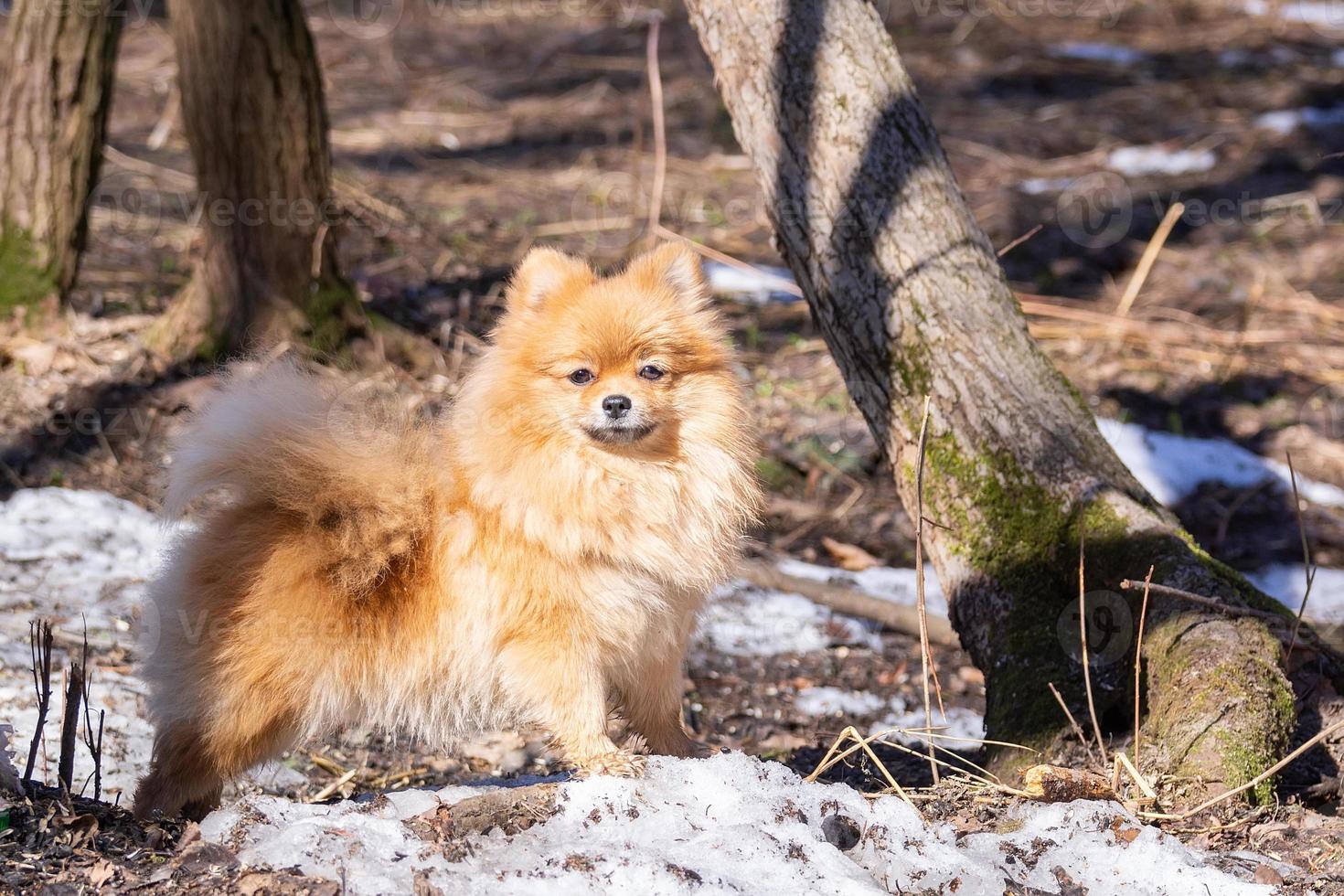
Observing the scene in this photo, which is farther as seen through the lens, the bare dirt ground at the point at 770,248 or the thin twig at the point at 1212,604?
the bare dirt ground at the point at 770,248

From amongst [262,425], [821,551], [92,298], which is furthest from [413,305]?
[262,425]

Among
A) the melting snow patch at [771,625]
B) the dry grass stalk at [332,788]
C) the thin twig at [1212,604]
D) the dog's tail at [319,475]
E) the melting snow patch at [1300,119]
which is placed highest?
the melting snow patch at [1300,119]

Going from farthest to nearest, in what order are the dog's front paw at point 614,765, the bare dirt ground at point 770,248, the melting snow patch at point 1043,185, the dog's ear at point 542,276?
the melting snow patch at point 1043,185
the bare dirt ground at point 770,248
the dog's ear at point 542,276
the dog's front paw at point 614,765

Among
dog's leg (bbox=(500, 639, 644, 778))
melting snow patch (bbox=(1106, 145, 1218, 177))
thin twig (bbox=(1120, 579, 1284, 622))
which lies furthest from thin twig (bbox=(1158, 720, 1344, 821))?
melting snow patch (bbox=(1106, 145, 1218, 177))

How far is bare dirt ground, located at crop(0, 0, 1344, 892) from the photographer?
17.3 feet

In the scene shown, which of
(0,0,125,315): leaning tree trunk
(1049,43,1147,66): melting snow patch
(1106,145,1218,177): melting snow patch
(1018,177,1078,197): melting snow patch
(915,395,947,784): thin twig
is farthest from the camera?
(1049,43,1147,66): melting snow patch

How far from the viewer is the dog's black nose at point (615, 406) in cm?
330

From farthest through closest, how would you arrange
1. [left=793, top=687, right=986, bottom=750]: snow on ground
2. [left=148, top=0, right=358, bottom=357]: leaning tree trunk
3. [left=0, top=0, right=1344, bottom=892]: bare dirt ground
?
1. [left=148, top=0, right=358, bottom=357]: leaning tree trunk
2. [left=0, top=0, right=1344, bottom=892]: bare dirt ground
3. [left=793, top=687, right=986, bottom=750]: snow on ground

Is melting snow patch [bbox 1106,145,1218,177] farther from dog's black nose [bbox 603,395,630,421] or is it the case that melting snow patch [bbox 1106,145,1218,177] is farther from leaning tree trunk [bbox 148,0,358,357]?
dog's black nose [bbox 603,395,630,421]

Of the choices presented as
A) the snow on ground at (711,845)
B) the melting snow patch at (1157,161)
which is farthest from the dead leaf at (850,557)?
the melting snow patch at (1157,161)

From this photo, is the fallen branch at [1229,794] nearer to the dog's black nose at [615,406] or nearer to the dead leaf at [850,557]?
the dog's black nose at [615,406]

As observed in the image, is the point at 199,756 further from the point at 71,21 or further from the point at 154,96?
the point at 154,96

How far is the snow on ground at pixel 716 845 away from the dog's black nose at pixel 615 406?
3.02ft

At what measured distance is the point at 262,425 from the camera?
10.7ft
